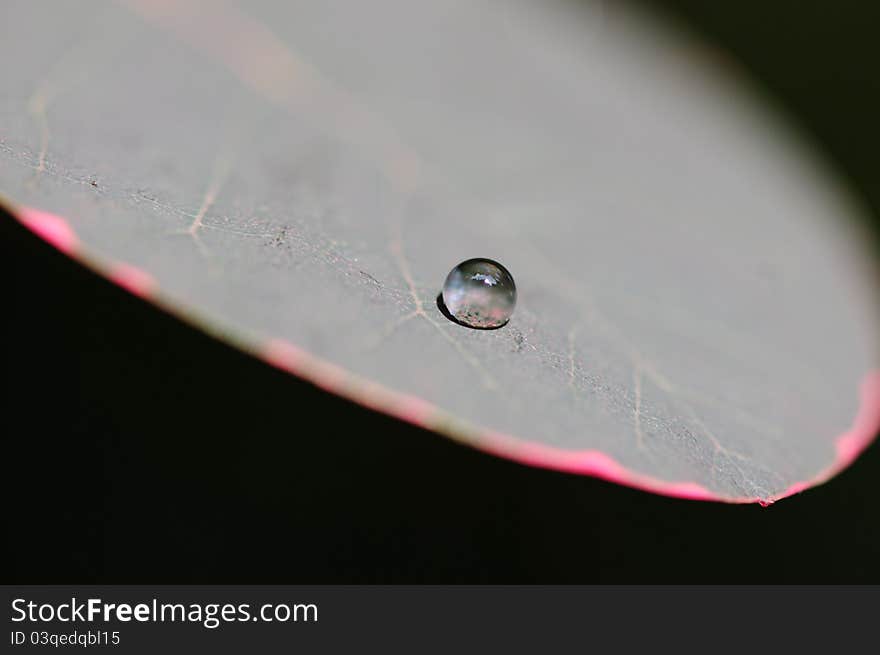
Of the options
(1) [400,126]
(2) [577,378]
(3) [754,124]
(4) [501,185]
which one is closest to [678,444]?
(2) [577,378]

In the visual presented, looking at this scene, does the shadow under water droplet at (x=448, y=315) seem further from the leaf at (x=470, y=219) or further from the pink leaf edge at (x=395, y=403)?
the pink leaf edge at (x=395, y=403)

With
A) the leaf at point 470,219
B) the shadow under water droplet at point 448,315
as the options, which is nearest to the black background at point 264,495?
the leaf at point 470,219

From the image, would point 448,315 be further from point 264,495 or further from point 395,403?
point 264,495

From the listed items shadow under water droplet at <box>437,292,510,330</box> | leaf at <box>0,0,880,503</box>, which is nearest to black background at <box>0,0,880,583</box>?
leaf at <box>0,0,880,503</box>

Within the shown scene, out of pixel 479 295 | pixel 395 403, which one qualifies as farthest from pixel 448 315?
pixel 395 403

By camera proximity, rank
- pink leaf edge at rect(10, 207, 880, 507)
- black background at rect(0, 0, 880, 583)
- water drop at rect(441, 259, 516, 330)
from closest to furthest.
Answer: pink leaf edge at rect(10, 207, 880, 507) → water drop at rect(441, 259, 516, 330) → black background at rect(0, 0, 880, 583)

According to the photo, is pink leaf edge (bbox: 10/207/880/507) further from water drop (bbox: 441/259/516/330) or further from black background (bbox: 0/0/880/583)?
black background (bbox: 0/0/880/583)

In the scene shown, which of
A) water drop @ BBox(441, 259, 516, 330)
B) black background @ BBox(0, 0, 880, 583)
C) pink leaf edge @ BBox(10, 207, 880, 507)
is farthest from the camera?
black background @ BBox(0, 0, 880, 583)
